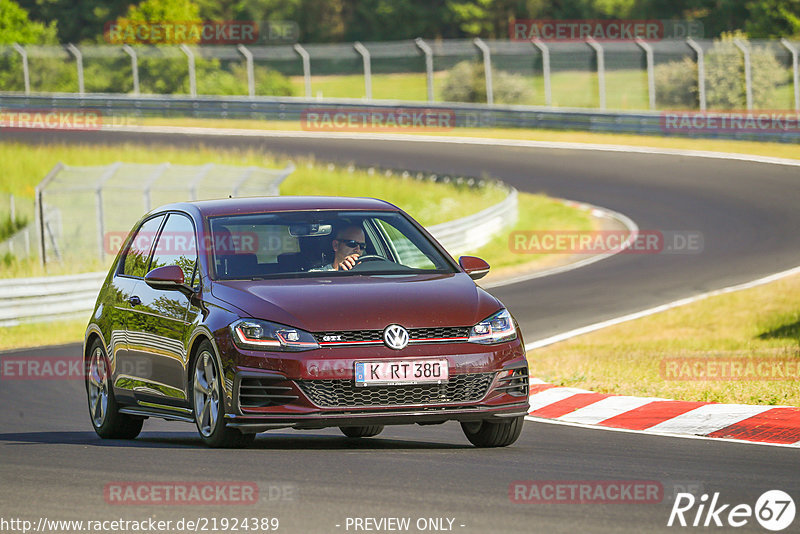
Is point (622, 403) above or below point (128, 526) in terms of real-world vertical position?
below

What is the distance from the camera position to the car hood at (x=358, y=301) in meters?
8.24

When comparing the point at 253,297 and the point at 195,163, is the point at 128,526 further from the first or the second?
the point at 195,163

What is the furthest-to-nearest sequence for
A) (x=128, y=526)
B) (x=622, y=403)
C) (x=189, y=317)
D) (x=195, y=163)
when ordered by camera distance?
1. (x=195, y=163)
2. (x=622, y=403)
3. (x=189, y=317)
4. (x=128, y=526)

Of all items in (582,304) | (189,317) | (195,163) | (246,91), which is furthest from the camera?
(246,91)

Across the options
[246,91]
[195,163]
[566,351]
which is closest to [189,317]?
[566,351]

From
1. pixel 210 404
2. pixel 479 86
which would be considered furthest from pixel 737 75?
pixel 210 404

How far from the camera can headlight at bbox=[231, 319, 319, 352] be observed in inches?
322

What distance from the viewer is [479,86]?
50.5m

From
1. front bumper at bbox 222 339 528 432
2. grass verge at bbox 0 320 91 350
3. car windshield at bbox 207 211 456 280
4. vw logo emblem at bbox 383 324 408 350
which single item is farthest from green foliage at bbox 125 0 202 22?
vw logo emblem at bbox 383 324 408 350

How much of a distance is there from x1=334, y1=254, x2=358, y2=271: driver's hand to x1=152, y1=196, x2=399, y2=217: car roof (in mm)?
444

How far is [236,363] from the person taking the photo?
324 inches

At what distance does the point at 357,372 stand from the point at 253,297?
2.72 feet
